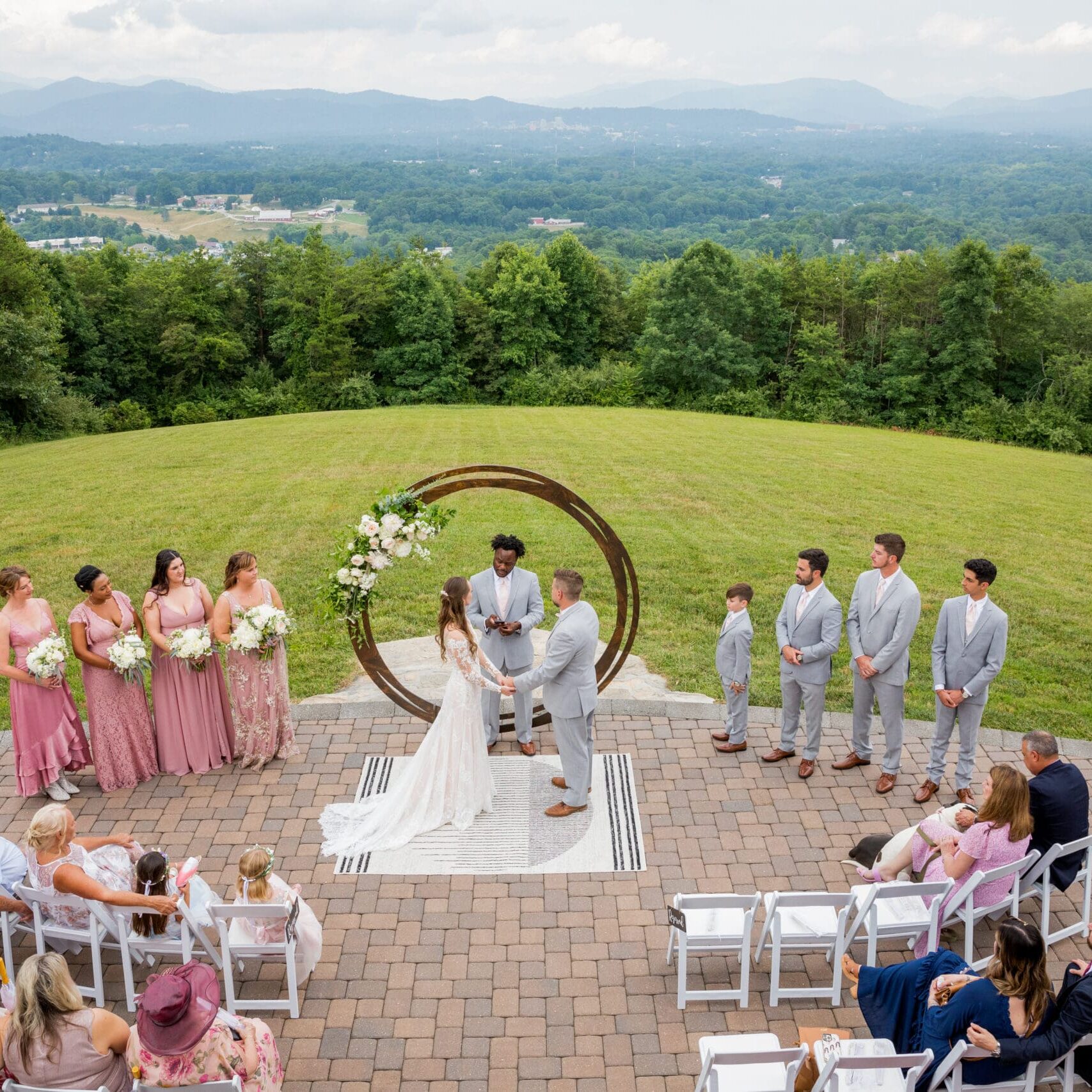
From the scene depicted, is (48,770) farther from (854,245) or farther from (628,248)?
(854,245)

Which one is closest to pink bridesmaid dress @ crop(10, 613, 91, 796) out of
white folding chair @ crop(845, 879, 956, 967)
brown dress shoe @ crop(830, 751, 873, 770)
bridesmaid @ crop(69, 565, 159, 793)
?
bridesmaid @ crop(69, 565, 159, 793)

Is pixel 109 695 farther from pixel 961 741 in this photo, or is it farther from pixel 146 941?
pixel 961 741

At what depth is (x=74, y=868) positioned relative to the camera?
648 cm

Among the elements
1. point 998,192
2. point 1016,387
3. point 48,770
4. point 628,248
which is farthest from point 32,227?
point 998,192

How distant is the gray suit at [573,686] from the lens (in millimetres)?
8336

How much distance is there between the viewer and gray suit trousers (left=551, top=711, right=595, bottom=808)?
8.70 meters

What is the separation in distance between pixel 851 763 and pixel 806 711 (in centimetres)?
71

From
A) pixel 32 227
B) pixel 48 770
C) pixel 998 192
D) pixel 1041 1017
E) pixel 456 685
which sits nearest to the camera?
pixel 1041 1017

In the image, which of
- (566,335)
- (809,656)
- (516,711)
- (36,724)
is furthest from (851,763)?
(566,335)

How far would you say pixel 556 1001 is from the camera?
6742 mm

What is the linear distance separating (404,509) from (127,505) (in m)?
12.9

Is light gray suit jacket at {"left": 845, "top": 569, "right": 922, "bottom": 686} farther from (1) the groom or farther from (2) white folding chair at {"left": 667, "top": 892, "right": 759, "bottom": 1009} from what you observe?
(2) white folding chair at {"left": 667, "top": 892, "right": 759, "bottom": 1009}

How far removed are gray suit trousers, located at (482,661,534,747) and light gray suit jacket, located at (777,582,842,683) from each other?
2.61m

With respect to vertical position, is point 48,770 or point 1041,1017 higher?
point 1041,1017
